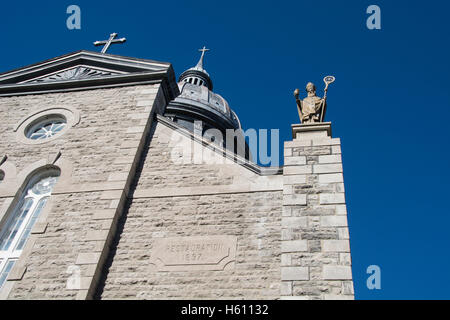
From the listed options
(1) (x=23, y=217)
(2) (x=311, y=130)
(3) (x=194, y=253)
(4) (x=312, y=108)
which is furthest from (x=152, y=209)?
(4) (x=312, y=108)

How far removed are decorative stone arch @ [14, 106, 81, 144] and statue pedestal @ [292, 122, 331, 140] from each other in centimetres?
504

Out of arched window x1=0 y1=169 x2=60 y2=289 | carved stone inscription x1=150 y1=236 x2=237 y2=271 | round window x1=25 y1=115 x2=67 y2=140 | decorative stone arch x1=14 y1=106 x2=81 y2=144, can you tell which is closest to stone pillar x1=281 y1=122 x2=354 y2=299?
carved stone inscription x1=150 y1=236 x2=237 y2=271

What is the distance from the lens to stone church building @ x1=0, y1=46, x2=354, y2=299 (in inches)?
295

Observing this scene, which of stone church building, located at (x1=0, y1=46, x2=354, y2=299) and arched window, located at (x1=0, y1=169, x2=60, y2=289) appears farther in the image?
arched window, located at (x1=0, y1=169, x2=60, y2=289)

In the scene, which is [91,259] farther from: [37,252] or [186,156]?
[186,156]

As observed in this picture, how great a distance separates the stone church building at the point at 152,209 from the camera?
295 inches

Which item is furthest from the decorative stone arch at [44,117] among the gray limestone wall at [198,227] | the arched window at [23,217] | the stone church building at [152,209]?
the gray limestone wall at [198,227]

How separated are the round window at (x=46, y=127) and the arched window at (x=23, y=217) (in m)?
1.31

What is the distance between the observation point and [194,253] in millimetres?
7973

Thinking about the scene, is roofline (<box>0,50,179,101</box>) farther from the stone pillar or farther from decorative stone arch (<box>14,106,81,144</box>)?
the stone pillar

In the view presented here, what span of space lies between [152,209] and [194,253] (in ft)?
4.47

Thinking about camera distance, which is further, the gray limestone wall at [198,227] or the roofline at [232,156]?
the roofline at [232,156]

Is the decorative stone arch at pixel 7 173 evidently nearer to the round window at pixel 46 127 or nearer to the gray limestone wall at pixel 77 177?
the gray limestone wall at pixel 77 177

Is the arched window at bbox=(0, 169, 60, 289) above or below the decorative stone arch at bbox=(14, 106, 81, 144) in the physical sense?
below
